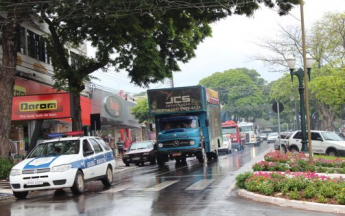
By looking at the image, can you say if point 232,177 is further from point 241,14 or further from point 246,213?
point 246,213

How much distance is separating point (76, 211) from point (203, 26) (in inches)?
698

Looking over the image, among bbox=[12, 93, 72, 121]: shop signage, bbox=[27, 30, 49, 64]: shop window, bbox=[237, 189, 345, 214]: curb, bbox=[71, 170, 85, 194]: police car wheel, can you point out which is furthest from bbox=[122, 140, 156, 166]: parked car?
bbox=[237, 189, 345, 214]: curb

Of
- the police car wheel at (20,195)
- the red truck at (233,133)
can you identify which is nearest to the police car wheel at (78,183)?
the police car wheel at (20,195)

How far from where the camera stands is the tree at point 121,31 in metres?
17.4

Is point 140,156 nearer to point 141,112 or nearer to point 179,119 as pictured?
point 179,119

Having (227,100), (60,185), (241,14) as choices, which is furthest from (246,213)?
(227,100)

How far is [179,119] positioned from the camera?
2372cm

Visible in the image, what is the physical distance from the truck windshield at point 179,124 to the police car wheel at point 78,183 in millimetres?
10736

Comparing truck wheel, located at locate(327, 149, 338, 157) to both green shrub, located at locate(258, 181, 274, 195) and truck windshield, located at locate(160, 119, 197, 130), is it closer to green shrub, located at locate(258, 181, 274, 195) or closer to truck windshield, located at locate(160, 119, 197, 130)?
truck windshield, located at locate(160, 119, 197, 130)

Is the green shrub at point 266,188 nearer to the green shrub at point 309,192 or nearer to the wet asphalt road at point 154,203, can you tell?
the wet asphalt road at point 154,203

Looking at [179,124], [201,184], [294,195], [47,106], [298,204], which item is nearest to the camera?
[298,204]

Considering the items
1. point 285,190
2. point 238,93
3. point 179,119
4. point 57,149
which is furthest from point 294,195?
point 238,93

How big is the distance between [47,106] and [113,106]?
59.7ft

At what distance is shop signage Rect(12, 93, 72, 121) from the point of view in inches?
774
